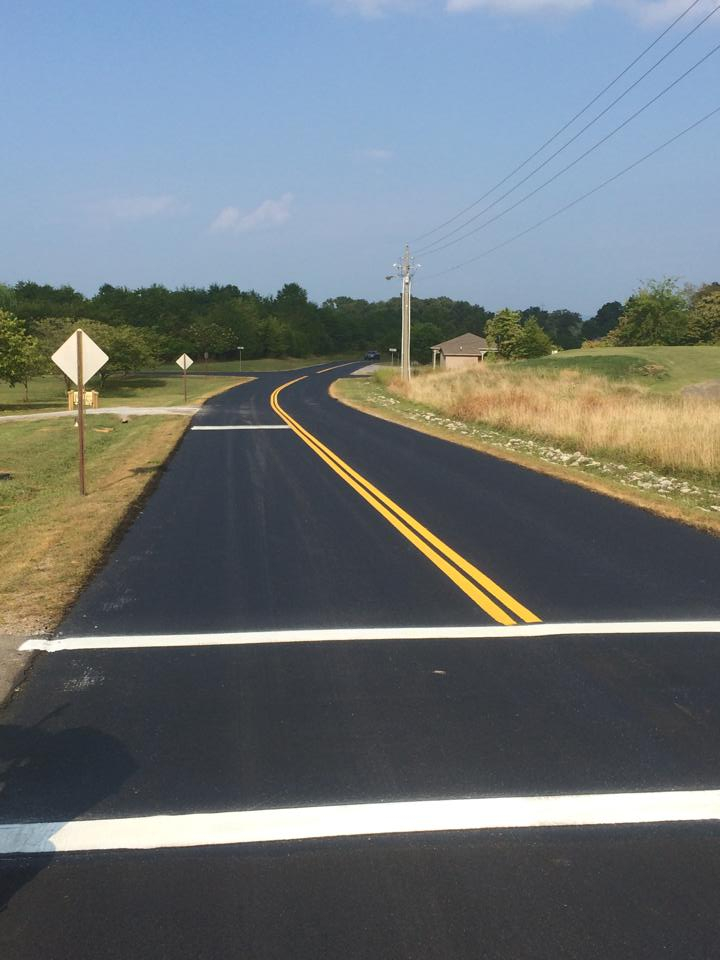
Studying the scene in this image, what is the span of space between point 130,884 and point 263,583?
4666 mm

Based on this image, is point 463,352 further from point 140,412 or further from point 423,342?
point 140,412

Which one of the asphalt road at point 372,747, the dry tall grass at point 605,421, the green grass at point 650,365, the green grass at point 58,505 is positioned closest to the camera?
the asphalt road at point 372,747

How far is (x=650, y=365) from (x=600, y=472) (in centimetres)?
4414

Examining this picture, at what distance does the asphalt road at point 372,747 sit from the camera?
118 inches

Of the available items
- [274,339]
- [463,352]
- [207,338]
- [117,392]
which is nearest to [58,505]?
[117,392]

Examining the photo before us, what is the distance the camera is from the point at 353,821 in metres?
3.68

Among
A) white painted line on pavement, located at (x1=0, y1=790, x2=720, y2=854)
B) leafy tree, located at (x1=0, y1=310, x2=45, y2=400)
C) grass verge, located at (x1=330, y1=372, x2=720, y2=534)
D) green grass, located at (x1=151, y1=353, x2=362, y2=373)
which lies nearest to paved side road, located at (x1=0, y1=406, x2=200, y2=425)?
leafy tree, located at (x1=0, y1=310, x2=45, y2=400)

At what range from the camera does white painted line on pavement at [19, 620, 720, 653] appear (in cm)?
609

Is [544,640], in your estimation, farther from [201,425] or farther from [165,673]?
[201,425]

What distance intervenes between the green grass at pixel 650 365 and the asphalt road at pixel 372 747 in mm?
42945

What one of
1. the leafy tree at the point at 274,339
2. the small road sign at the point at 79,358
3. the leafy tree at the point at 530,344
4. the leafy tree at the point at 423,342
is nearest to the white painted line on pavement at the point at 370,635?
the small road sign at the point at 79,358

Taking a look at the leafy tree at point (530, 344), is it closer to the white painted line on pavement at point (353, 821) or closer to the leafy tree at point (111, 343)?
the leafy tree at point (111, 343)

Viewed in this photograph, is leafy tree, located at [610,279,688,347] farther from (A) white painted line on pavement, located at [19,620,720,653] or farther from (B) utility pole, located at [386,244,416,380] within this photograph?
(A) white painted line on pavement, located at [19,620,720,653]

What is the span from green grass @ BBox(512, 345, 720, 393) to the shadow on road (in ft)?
153
